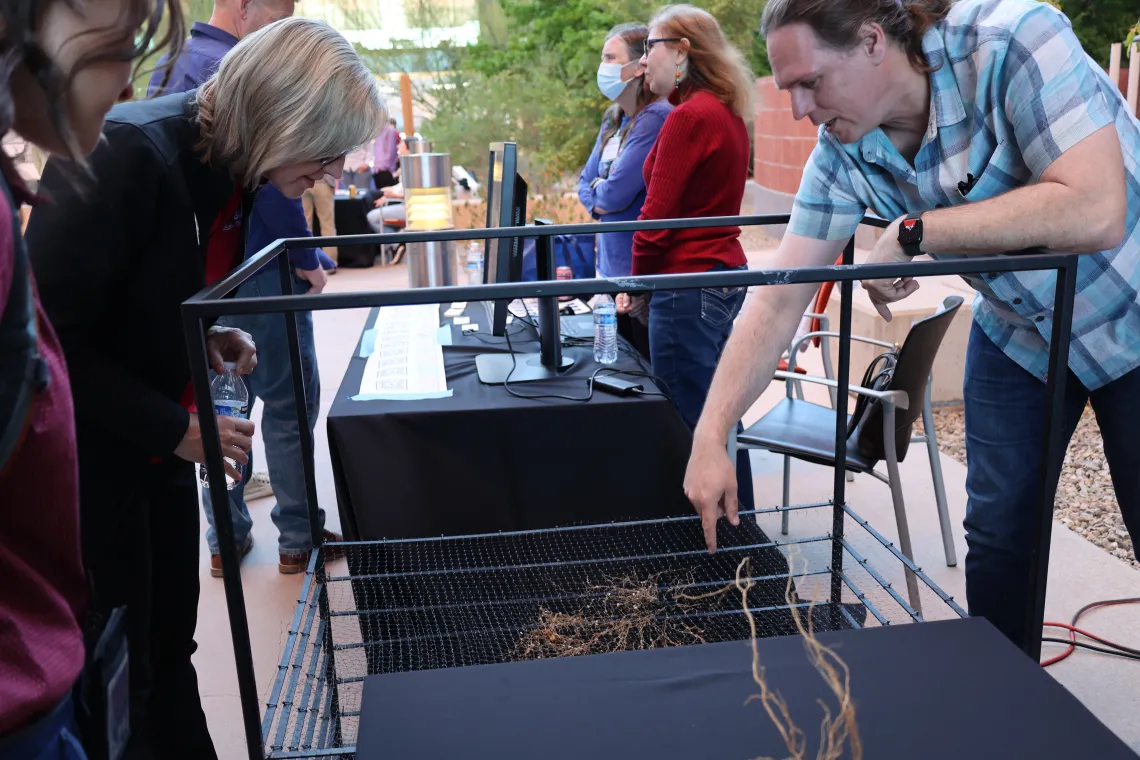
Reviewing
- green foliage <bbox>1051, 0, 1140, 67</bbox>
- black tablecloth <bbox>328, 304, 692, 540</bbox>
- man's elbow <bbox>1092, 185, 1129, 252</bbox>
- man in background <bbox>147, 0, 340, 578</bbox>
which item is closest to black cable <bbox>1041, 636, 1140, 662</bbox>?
black tablecloth <bbox>328, 304, 692, 540</bbox>

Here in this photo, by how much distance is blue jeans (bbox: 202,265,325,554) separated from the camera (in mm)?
2543

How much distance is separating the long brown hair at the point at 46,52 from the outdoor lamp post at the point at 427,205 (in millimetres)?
2656

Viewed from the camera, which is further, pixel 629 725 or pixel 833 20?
pixel 833 20

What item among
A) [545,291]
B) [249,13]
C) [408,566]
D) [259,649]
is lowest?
[259,649]

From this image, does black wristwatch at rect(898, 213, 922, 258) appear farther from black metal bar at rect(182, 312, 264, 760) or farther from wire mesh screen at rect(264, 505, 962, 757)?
black metal bar at rect(182, 312, 264, 760)

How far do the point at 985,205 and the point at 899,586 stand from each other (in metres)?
1.62

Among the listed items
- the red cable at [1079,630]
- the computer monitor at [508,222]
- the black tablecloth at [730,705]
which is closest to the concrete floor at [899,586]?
the red cable at [1079,630]

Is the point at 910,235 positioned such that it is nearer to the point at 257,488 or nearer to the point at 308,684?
the point at 308,684

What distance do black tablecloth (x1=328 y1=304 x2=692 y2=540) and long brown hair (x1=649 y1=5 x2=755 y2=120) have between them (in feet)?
3.85

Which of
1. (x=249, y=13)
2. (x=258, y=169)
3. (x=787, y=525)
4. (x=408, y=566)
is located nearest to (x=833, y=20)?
(x=258, y=169)

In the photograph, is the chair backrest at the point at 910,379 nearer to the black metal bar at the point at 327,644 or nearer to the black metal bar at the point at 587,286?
the black metal bar at the point at 587,286

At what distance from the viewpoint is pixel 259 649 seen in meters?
2.30

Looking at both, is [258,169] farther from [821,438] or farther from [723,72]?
[723,72]

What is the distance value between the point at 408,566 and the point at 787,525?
1.31 metres
